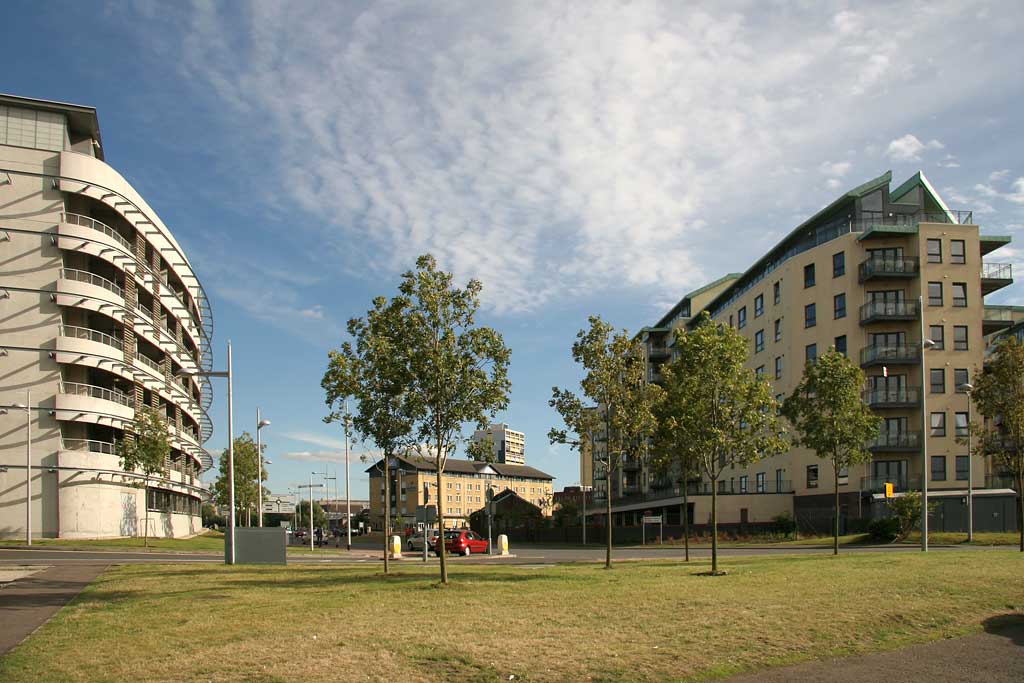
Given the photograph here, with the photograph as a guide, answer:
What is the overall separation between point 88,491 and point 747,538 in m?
39.3

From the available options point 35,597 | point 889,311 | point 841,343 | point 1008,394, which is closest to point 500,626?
point 35,597

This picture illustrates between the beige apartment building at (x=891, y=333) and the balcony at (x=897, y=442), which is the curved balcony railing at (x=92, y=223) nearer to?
the beige apartment building at (x=891, y=333)

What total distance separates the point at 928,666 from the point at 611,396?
1589 cm

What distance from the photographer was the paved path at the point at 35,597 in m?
12.2

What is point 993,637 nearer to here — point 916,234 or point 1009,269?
point 916,234

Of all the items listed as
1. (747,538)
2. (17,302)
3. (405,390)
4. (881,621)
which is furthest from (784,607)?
(17,302)

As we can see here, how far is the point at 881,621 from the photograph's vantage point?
12562 millimetres

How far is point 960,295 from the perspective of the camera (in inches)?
2222

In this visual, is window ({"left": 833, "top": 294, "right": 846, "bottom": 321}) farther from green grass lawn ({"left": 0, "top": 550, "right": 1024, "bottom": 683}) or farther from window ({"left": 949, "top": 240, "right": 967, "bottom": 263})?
green grass lawn ({"left": 0, "top": 550, "right": 1024, "bottom": 683})

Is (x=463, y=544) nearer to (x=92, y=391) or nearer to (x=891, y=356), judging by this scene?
(x=92, y=391)

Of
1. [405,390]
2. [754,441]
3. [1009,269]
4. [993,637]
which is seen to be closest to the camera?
[993,637]

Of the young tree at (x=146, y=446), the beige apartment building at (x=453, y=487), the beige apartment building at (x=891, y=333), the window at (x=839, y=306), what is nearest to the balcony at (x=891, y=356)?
the beige apartment building at (x=891, y=333)

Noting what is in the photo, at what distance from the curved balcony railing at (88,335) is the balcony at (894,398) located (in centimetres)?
4681

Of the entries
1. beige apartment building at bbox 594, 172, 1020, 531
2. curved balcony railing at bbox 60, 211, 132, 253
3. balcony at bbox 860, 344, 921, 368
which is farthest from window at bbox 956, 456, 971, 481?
curved balcony railing at bbox 60, 211, 132, 253
